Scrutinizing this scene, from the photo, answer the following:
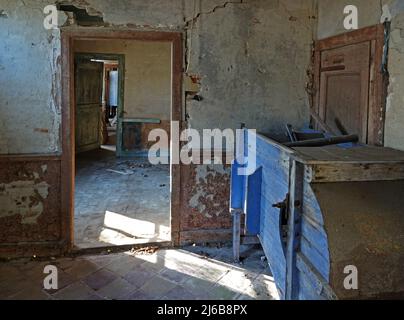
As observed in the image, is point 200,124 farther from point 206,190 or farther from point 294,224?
point 294,224

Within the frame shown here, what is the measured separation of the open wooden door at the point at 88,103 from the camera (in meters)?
7.82

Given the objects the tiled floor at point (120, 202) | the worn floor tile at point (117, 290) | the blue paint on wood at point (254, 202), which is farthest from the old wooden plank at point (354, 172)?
the tiled floor at point (120, 202)

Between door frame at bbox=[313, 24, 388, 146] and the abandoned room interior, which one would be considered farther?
the abandoned room interior

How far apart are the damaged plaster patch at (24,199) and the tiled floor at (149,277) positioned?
1.42 ft

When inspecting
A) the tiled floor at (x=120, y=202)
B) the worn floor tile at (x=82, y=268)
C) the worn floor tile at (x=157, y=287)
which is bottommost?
the worn floor tile at (x=157, y=287)

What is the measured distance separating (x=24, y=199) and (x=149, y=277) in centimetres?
140

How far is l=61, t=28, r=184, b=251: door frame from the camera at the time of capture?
3.27 m

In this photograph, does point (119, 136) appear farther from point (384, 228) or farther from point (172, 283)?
point (384, 228)

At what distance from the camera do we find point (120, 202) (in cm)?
496

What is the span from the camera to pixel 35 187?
11.0 feet

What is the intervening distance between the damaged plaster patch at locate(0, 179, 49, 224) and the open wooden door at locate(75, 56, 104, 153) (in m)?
4.68

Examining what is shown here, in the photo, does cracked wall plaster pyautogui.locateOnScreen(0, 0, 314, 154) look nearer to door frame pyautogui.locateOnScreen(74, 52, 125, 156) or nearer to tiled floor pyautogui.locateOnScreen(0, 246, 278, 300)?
tiled floor pyautogui.locateOnScreen(0, 246, 278, 300)

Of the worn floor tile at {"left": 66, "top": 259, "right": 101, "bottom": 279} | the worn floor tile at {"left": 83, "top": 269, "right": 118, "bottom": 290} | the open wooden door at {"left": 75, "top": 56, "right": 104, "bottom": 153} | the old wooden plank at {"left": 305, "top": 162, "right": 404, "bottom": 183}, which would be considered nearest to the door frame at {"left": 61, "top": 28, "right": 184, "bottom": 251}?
the worn floor tile at {"left": 66, "top": 259, "right": 101, "bottom": 279}

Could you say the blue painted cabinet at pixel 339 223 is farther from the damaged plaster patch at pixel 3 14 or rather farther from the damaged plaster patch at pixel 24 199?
the damaged plaster patch at pixel 3 14
